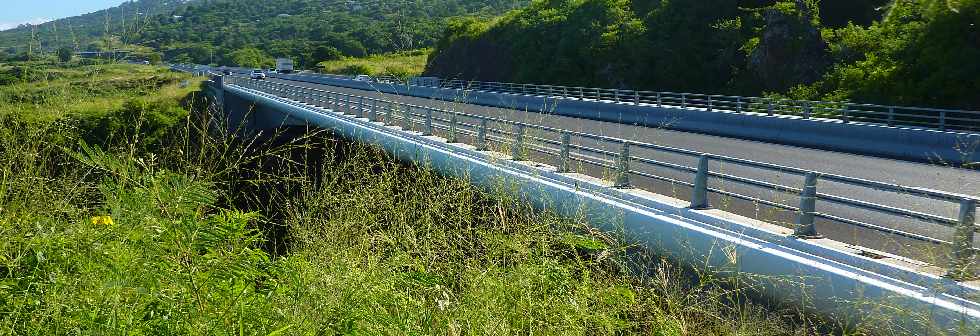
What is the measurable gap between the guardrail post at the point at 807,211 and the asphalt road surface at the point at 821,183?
18 cm

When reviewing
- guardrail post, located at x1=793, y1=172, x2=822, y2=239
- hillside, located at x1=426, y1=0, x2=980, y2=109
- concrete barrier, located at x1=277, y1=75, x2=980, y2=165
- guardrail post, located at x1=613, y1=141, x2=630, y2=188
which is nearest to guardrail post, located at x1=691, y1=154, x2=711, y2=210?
guardrail post, located at x1=613, y1=141, x2=630, y2=188

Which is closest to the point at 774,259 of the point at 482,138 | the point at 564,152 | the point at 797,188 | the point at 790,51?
the point at 797,188

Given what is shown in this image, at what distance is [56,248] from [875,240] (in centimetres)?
701

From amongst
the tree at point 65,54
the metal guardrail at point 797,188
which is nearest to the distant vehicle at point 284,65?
the metal guardrail at point 797,188

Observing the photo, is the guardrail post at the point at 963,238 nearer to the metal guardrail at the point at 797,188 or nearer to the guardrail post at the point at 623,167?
the metal guardrail at the point at 797,188

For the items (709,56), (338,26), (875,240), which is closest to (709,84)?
(709,56)

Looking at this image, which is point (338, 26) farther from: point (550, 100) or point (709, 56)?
point (709, 56)

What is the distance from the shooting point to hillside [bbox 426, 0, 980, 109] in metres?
30.7

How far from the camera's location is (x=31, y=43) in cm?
579

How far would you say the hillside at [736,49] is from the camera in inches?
1209

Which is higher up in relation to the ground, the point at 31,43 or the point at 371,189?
the point at 31,43

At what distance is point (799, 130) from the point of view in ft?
77.1

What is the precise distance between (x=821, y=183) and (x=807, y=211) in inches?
256

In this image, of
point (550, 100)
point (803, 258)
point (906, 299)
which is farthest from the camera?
point (550, 100)
